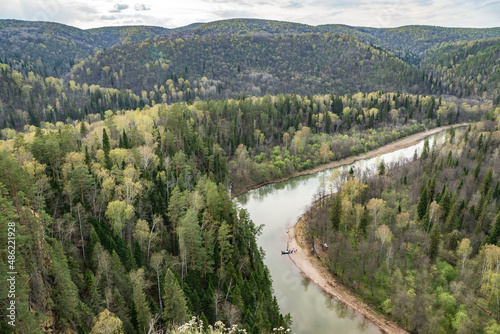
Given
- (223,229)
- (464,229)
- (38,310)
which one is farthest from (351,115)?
(38,310)

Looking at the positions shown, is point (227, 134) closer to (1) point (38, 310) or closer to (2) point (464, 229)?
(2) point (464, 229)

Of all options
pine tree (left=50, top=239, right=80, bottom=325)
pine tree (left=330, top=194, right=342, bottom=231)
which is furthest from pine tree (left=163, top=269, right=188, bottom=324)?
pine tree (left=330, top=194, right=342, bottom=231)

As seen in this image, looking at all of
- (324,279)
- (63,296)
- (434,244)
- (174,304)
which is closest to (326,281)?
(324,279)

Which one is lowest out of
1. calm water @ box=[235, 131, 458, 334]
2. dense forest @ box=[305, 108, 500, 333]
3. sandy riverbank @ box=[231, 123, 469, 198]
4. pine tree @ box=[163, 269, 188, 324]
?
calm water @ box=[235, 131, 458, 334]

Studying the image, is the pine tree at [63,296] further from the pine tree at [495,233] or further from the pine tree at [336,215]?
the pine tree at [495,233]

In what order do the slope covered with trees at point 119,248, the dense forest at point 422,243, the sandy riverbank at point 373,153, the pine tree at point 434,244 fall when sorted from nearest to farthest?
the slope covered with trees at point 119,248
the dense forest at point 422,243
the pine tree at point 434,244
the sandy riverbank at point 373,153

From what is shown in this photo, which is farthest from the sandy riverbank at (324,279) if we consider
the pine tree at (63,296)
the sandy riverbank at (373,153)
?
the pine tree at (63,296)

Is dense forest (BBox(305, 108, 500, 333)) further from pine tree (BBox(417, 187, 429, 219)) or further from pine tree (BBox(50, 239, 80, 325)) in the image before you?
pine tree (BBox(50, 239, 80, 325))
